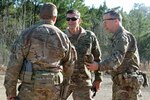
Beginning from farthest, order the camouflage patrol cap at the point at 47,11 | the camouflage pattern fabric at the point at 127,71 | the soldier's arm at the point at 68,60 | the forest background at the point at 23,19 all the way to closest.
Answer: the forest background at the point at 23,19 → the camouflage pattern fabric at the point at 127,71 → the soldier's arm at the point at 68,60 → the camouflage patrol cap at the point at 47,11

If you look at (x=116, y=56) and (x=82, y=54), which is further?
(x=82, y=54)

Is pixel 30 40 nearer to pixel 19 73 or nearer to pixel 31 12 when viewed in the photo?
pixel 19 73

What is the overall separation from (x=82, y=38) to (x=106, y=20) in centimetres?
87

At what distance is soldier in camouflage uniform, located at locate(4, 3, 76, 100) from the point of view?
4734mm

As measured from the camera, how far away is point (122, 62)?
5.86m

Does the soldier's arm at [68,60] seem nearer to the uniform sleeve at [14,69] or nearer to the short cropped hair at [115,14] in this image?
the uniform sleeve at [14,69]

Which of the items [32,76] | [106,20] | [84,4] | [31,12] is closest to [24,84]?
[32,76]

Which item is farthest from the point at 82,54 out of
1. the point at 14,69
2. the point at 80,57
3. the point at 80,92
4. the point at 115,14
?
the point at 14,69

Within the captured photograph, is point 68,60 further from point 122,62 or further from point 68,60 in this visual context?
point 122,62

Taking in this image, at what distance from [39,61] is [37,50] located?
128 millimetres

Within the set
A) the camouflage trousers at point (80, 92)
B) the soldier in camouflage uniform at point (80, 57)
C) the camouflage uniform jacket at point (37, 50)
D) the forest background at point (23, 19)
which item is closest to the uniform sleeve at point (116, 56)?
the camouflage uniform jacket at point (37, 50)

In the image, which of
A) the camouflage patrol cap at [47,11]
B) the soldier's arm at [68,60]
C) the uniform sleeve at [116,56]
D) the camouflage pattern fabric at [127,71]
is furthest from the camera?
the camouflage pattern fabric at [127,71]

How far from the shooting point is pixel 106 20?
573 centimetres

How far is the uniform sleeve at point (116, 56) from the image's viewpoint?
18.0 ft
